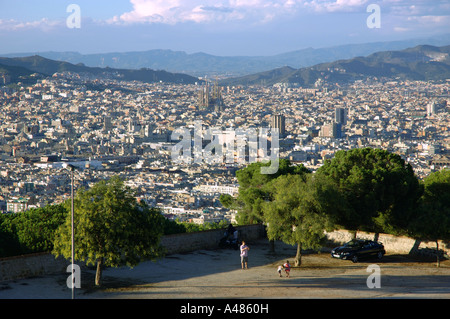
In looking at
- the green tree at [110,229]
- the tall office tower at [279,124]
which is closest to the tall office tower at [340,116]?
the tall office tower at [279,124]

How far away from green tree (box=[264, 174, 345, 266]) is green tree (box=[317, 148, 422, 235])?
1719 millimetres

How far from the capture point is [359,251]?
13492 millimetres

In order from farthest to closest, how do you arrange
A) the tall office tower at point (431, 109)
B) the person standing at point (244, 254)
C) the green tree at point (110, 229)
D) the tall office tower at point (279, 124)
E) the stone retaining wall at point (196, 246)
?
the tall office tower at point (431, 109)
the tall office tower at point (279, 124)
the person standing at point (244, 254)
the stone retaining wall at point (196, 246)
the green tree at point (110, 229)

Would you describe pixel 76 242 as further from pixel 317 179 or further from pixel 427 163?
pixel 427 163

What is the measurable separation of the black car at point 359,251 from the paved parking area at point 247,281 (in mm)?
162

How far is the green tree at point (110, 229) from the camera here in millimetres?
10625

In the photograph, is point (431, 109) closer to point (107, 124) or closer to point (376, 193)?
point (107, 124)

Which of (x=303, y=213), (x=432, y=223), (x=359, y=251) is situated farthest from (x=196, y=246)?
(x=432, y=223)

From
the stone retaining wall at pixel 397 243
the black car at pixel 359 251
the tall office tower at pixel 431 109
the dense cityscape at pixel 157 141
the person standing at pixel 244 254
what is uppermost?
the person standing at pixel 244 254

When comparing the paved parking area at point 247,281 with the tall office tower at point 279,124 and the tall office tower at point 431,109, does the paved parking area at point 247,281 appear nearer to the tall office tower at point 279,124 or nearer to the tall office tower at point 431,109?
the tall office tower at point 279,124

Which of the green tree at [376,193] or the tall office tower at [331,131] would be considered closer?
the green tree at [376,193]

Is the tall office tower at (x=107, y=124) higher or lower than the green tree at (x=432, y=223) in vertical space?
lower

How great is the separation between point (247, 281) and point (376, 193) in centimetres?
531
